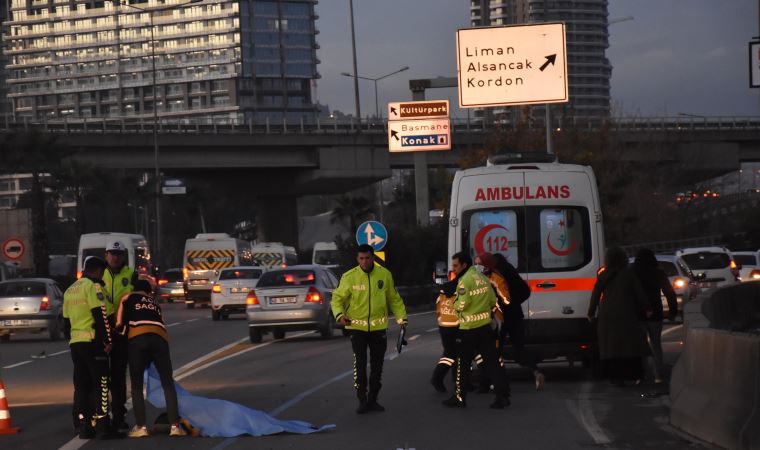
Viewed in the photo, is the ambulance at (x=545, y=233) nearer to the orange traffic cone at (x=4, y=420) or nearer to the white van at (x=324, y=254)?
the orange traffic cone at (x=4, y=420)

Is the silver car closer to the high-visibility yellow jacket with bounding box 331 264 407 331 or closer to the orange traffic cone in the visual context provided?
the high-visibility yellow jacket with bounding box 331 264 407 331

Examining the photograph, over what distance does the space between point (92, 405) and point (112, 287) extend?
1.18 metres

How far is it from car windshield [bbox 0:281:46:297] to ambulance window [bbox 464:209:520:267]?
17.4 m

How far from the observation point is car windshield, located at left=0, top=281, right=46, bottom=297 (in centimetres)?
3294

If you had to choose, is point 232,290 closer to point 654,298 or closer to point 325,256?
point 654,298

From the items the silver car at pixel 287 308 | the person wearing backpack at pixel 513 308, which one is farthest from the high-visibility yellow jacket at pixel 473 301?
the silver car at pixel 287 308

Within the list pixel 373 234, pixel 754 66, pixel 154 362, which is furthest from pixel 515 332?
pixel 373 234

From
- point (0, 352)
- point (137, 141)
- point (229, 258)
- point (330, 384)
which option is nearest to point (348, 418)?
point (330, 384)

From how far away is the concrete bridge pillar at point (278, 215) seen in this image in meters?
88.6

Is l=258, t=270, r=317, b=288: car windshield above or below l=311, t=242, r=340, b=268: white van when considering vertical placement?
above

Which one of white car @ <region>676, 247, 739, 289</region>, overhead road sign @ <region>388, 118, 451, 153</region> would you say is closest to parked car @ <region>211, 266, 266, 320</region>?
overhead road sign @ <region>388, 118, 451, 153</region>

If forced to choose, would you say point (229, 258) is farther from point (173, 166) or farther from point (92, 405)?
point (92, 405)

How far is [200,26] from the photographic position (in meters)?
199

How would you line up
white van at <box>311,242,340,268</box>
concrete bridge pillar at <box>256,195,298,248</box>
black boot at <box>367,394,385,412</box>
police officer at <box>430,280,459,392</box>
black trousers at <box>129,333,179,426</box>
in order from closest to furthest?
black trousers at <box>129,333,179,426</box>
black boot at <box>367,394,385,412</box>
police officer at <box>430,280,459,392</box>
white van at <box>311,242,340,268</box>
concrete bridge pillar at <box>256,195,298,248</box>
